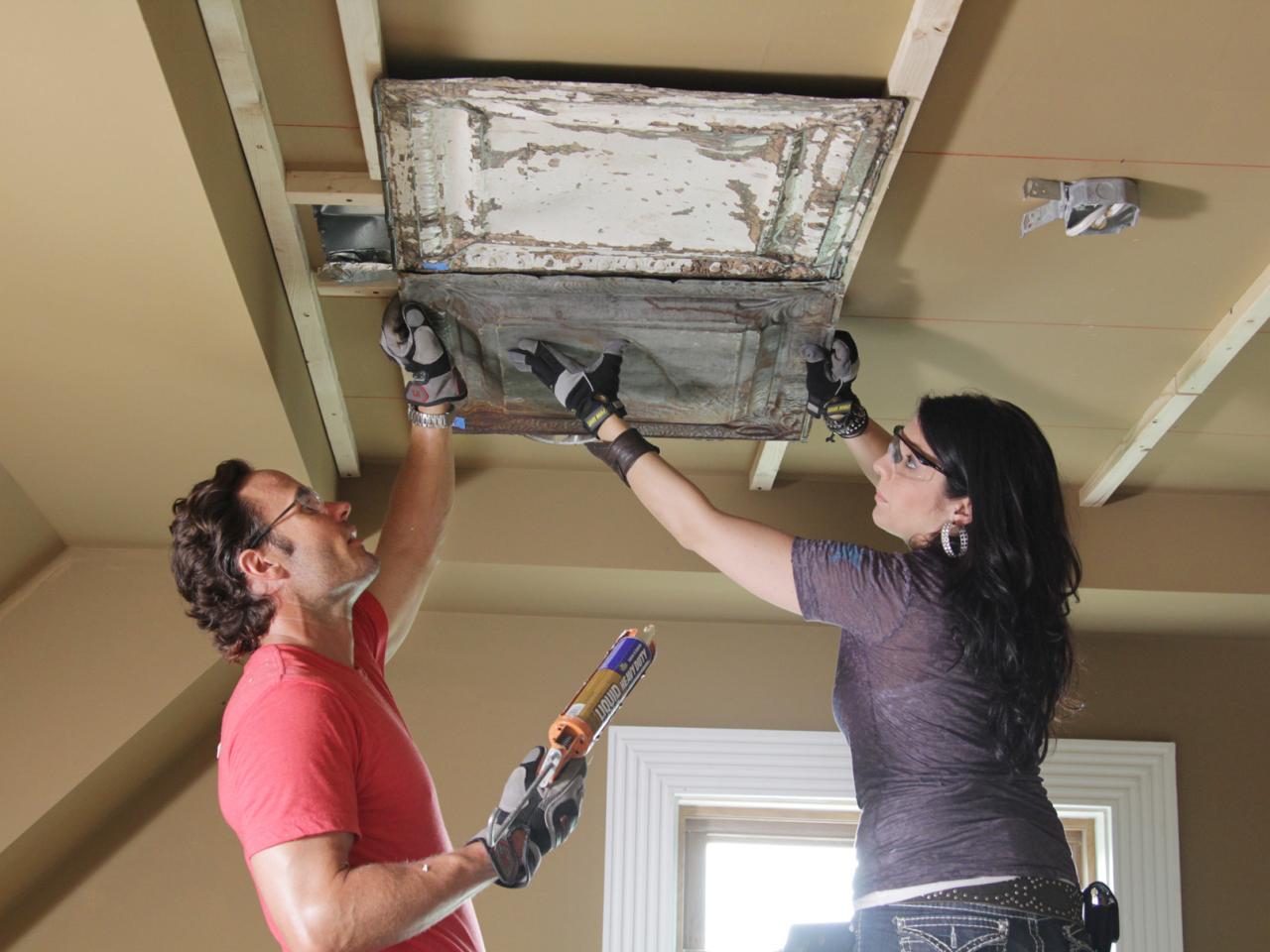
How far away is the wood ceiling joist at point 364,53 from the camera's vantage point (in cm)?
197

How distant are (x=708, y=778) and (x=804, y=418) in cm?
117

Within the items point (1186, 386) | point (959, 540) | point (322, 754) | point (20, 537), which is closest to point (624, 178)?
point (959, 540)

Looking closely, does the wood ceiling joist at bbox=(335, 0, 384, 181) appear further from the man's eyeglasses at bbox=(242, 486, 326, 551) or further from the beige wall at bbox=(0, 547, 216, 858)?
the beige wall at bbox=(0, 547, 216, 858)

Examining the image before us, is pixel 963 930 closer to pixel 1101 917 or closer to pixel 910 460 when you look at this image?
pixel 1101 917

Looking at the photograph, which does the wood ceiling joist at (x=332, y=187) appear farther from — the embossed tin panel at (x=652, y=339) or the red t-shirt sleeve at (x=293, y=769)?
the red t-shirt sleeve at (x=293, y=769)

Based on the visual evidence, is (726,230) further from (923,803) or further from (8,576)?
(8,576)

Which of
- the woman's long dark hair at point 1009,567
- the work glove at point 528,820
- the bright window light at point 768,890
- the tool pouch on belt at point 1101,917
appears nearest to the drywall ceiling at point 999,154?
the woman's long dark hair at point 1009,567

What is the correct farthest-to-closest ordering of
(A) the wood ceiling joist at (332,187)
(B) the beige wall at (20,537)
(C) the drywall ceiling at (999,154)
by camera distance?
(B) the beige wall at (20,537) < (A) the wood ceiling joist at (332,187) < (C) the drywall ceiling at (999,154)

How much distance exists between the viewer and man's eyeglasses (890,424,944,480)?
2.10m

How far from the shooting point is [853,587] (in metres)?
1.97

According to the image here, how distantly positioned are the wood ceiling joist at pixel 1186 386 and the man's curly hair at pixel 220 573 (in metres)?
1.96

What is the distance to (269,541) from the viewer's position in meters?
2.15

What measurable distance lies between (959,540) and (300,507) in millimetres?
1076

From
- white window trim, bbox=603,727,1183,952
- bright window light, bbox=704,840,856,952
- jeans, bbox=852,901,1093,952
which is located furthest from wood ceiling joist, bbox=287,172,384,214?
bright window light, bbox=704,840,856,952
